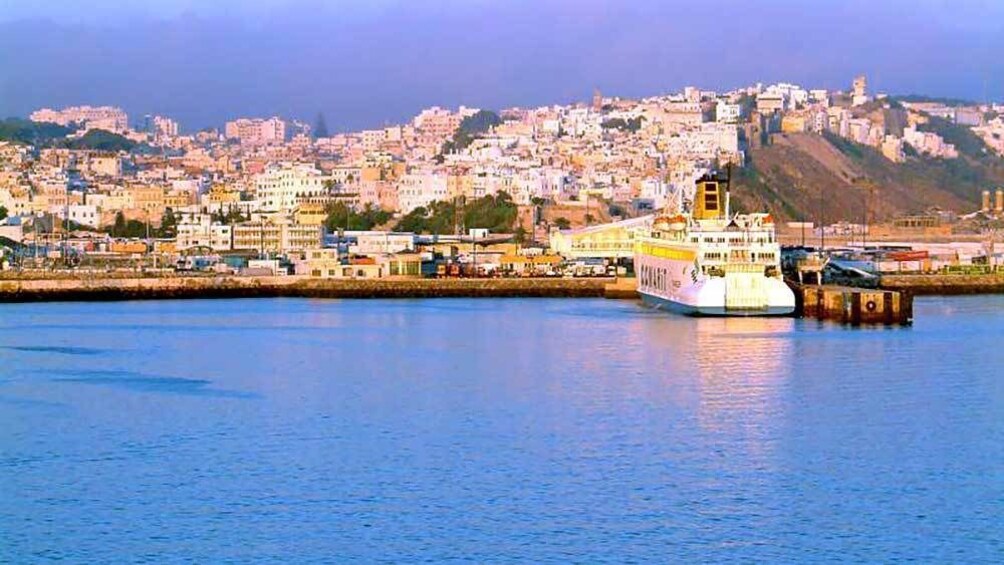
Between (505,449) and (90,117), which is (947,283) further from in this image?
(90,117)

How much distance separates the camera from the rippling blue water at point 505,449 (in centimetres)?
1175

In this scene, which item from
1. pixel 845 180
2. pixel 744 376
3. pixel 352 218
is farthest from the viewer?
pixel 845 180

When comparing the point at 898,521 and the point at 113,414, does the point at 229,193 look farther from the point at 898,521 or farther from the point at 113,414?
the point at 898,521

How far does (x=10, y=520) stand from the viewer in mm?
12234

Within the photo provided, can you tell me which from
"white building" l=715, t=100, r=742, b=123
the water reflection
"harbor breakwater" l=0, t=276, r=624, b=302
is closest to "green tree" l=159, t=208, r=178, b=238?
"harbor breakwater" l=0, t=276, r=624, b=302

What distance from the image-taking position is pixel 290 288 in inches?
1506

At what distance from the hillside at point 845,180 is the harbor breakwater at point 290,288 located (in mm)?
28089

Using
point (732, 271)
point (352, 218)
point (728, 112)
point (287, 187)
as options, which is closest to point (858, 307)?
point (732, 271)

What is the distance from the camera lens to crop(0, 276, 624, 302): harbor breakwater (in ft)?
120

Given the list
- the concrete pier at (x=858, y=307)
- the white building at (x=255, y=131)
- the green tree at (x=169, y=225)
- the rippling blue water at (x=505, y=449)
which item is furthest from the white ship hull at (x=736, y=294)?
the white building at (x=255, y=131)

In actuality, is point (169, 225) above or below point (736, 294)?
above

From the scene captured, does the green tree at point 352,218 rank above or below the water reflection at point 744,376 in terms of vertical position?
above

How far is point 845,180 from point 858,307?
53.8 metres

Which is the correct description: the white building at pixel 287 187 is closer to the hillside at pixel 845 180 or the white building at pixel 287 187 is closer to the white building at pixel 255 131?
the hillside at pixel 845 180
